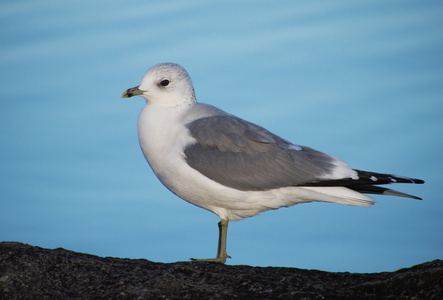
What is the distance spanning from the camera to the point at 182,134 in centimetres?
629

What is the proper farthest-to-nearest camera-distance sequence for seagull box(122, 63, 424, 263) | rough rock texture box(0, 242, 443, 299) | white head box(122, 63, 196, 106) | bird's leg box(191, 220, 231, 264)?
white head box(122, 63, 196, 106) < bird's leg box(191, 220, 231, 264) < seagull box(122, 63, 424, 263) < rough rock texture box(0, 242, 443, 299)

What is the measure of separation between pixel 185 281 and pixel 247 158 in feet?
5.34

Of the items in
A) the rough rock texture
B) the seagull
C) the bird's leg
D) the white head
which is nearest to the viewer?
the rough rock texture

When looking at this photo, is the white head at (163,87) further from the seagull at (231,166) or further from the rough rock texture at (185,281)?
the rough rock texture at (185,281)

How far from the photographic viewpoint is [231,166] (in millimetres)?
6176

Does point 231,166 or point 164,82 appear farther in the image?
point 164,82

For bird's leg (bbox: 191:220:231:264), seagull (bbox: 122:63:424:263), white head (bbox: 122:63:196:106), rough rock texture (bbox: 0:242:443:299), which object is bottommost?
rough rock texture (bbox: 0:242:443:299)

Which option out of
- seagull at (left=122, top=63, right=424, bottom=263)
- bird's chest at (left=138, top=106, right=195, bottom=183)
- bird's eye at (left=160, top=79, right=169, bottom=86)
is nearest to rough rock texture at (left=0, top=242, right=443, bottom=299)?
seagull at (left=122, top=63, right=424, bottom=263)

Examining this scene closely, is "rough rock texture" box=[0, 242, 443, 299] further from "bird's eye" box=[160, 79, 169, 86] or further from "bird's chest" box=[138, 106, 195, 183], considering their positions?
"bird's eye" box=[160, 79, 169, 86]

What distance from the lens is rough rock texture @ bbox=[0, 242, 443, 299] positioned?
4855 millimetres

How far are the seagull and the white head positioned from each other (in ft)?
0.04

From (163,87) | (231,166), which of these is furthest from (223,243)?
(163,87)

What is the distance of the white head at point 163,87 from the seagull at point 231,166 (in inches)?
0.4

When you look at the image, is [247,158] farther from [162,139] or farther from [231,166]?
[162,139]
